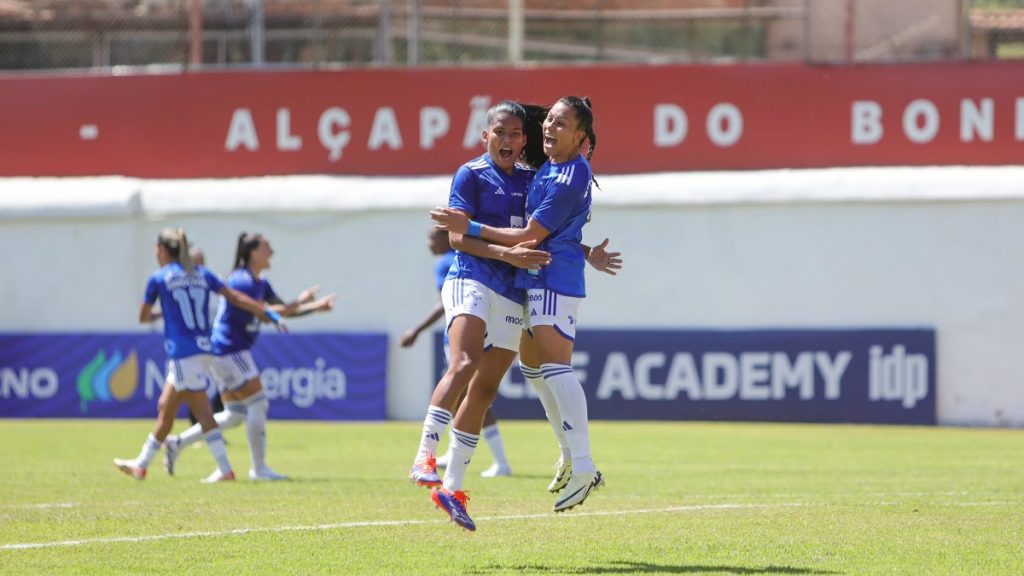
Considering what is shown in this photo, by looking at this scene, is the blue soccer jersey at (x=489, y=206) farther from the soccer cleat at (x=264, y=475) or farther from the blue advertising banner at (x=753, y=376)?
the blue advertising banner at (x=753, y=376)

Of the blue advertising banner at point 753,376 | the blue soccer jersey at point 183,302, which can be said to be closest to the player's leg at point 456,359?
the blue soccer jersey at point 183,302

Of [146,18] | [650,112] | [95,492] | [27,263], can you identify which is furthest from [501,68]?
[95,492]

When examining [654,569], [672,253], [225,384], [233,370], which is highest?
[672,253]

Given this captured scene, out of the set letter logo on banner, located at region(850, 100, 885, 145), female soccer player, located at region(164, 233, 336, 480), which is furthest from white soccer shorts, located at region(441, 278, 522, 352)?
letter logo on banner, located at region(850, 100, 885, 145)

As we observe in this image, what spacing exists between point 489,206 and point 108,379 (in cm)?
1574

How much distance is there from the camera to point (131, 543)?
8.42 m

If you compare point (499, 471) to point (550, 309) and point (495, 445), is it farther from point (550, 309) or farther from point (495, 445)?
point (550, 309)

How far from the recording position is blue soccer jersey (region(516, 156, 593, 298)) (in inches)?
325

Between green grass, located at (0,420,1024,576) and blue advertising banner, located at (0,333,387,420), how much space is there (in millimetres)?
5735

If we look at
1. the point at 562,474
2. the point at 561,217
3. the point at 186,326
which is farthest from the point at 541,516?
the point at 186,326

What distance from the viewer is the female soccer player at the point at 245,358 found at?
13.5 metres

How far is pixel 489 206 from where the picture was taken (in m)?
8.66

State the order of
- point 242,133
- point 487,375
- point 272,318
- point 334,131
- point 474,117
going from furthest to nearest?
point 242,133, point 334,131, point 474,117, point 272,318, point 487,375

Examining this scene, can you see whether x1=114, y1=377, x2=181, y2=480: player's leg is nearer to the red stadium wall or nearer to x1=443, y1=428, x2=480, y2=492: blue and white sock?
x1=443, y1=428, x2=480, y2=492: blue and white sock
